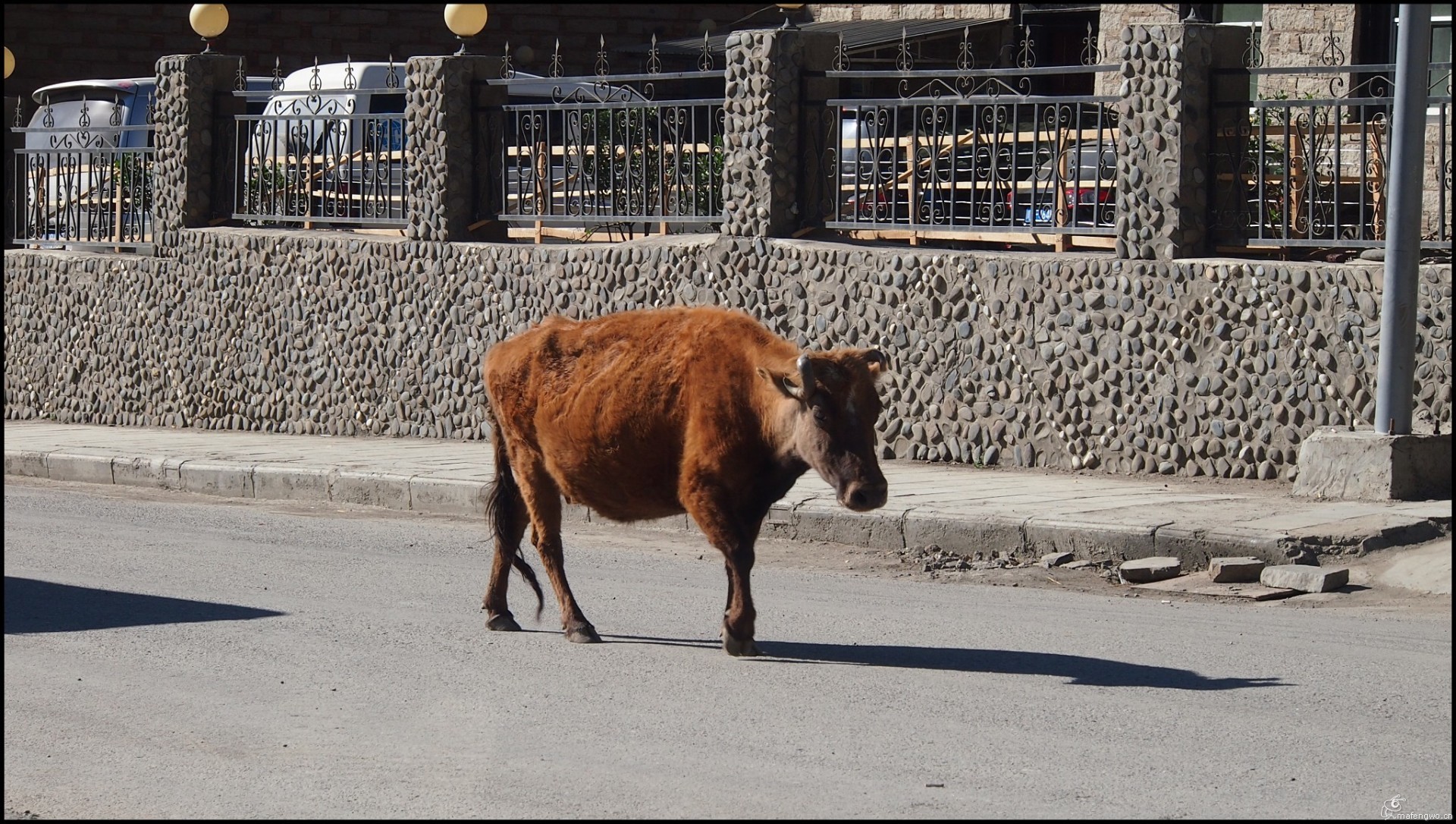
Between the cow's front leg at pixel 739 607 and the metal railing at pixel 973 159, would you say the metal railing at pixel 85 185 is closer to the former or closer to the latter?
the metal railing at pixel 973 159

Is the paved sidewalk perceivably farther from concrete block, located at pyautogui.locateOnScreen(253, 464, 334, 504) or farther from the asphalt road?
the asphalt road

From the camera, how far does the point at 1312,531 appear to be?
32.0ft

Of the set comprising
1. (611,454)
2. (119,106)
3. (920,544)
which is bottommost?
(920,544)

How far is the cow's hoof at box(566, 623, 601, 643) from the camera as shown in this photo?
25.9ft

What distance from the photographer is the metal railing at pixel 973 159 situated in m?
12.9

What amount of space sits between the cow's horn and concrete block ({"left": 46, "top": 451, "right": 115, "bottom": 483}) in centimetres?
969

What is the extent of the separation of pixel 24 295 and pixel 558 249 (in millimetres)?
7560

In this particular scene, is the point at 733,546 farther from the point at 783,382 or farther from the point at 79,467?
the point at 79,467

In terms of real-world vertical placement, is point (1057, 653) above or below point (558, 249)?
below

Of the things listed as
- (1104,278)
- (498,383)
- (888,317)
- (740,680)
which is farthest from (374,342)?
(740,680)

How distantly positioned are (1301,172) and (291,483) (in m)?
7.62

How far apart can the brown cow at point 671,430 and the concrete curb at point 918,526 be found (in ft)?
5.79

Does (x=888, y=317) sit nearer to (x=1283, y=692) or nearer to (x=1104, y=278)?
(x=1104, y=278)

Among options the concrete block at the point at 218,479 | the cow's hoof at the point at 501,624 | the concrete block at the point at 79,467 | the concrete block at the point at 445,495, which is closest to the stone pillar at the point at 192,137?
the concrete block at the point at 79,467
